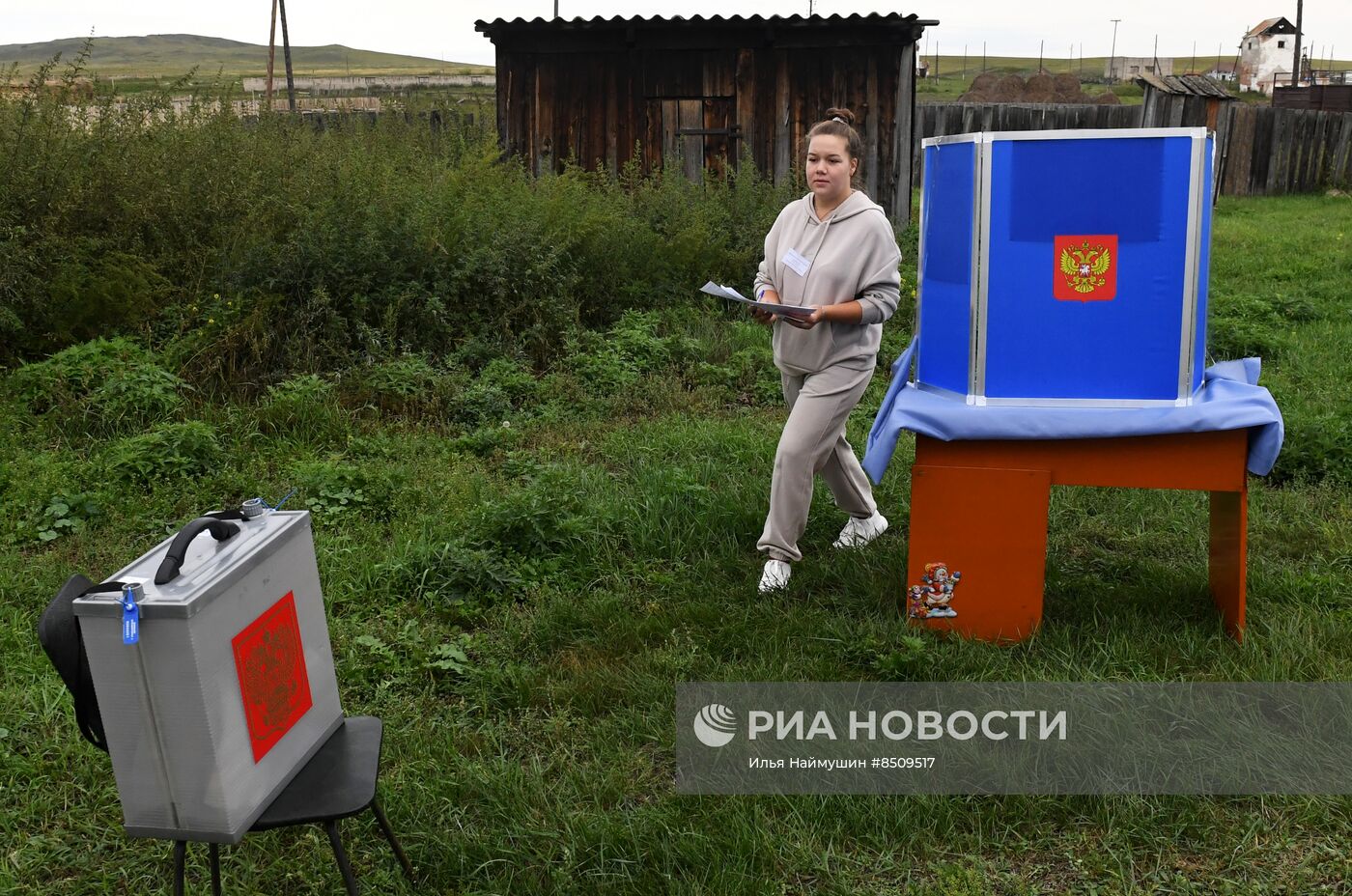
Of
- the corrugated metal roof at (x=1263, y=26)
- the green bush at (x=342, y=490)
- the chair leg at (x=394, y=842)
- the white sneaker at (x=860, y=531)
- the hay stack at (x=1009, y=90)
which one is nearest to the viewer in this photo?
the chair leg at (x=394, y=842)

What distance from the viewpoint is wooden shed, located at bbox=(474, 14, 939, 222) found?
1275cm

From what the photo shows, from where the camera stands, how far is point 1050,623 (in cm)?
439

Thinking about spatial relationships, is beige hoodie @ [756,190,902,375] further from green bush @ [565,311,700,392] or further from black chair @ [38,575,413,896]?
green bush @ [565,311,700,392]

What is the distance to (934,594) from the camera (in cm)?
430

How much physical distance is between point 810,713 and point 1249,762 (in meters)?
1.33

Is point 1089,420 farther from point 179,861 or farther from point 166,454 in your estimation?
point 166,454

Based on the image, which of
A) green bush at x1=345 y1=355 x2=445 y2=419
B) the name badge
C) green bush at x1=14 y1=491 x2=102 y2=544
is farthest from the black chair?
green bush at x1=345 y1=355 x2=445 y2=419

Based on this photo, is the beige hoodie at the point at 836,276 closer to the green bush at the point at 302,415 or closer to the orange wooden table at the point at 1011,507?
the orange wooden table at the point at 1011,507

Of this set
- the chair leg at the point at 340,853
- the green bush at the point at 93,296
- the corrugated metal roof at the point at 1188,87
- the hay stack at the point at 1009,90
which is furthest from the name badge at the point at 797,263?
the hay stack at the point at 1009,90

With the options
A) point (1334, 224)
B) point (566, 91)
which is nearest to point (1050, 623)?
point (566, 91)

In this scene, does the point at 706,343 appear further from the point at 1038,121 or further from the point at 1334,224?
the point at 1038,121

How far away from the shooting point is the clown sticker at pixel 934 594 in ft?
14.0

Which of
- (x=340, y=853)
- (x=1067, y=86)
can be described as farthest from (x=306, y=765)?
(x=1067, y=86)

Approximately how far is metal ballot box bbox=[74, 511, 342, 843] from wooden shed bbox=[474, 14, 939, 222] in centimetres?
1068
